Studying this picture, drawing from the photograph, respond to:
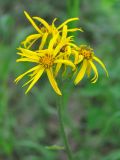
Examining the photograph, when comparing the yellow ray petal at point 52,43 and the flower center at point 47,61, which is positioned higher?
the yellow ray petal at point 52,43

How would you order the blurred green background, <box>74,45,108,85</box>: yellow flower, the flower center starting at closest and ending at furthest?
the flower center < <box>74,45,108,85</box>: yellow flower < the blurred green background

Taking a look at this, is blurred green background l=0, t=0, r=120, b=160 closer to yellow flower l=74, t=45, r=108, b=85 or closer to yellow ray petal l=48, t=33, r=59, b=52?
yellow flower l=74, t=45, r=108, b=85

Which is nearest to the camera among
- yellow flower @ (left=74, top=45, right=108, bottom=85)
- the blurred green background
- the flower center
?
the flower center

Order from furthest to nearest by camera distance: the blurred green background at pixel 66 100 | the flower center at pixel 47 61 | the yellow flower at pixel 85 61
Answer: the blurred green background at pixel 66 100 < the yellow flower at pixel 85 61 < the flower center at pixel 47 61

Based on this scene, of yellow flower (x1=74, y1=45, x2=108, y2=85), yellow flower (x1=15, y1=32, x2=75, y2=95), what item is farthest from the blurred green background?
yellow flower (x1=15, y1=32, x2=75, y2=95)

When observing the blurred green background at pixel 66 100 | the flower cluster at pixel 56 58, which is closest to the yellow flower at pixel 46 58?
the flower cluster at pixel 56 58

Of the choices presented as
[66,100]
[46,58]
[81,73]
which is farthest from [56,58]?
[66,100]

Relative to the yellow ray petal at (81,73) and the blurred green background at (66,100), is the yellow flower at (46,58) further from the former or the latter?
the blurred green background at (66,100)

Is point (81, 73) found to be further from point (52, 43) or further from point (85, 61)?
point (52, 43)

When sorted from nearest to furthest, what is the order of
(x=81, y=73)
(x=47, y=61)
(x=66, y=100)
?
(x=47, y=61) < (x=81, y=73) < (x=66, y=100)
